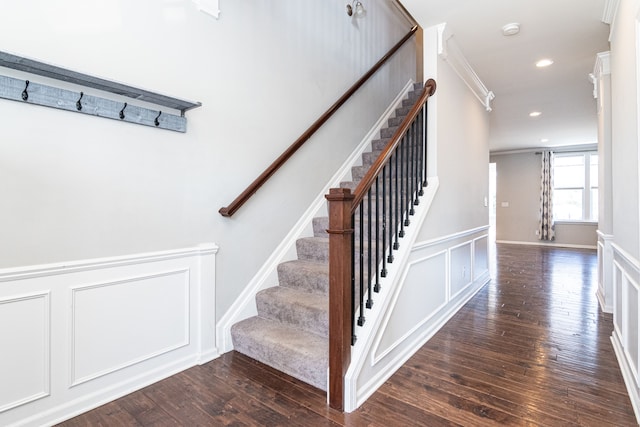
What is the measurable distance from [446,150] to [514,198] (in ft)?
25.4

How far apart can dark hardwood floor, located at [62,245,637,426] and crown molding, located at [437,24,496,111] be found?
8.02 feet

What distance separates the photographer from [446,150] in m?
2.98

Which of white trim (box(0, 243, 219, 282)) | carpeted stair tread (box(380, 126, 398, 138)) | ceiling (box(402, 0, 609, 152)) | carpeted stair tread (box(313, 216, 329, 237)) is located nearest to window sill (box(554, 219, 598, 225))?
ceiling (box(402, 0, 609, 152))

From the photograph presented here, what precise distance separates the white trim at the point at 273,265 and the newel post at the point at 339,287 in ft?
3.12

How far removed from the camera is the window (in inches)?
335

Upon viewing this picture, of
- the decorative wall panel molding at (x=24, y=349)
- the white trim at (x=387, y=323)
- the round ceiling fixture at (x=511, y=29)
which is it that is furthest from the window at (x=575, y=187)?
the decorative wall panel molding at (x=24, y=349)

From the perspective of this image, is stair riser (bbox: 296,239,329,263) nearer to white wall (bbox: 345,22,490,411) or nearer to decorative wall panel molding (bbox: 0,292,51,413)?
white wall (bbox: 345,22,490,411)

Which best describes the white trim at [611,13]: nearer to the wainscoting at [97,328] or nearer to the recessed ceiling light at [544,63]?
the recessed ceiling light at [544,63]

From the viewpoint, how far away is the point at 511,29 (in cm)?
274

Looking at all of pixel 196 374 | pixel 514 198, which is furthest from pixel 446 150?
pixel 514 198

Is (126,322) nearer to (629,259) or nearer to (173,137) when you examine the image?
(173,137)

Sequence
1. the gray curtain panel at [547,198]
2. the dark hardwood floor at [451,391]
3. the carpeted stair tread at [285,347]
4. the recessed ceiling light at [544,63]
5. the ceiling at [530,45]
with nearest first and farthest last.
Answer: the dark hardwood floor at [451,391] → the carpeted stair tread at [285,347] → the ceiling at [530,45] → the recessed ceiling light at [544,63] → the gray curtain panel at [547,198]

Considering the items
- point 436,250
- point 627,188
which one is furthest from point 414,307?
point 627,188

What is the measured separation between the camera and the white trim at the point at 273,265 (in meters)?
2.38
